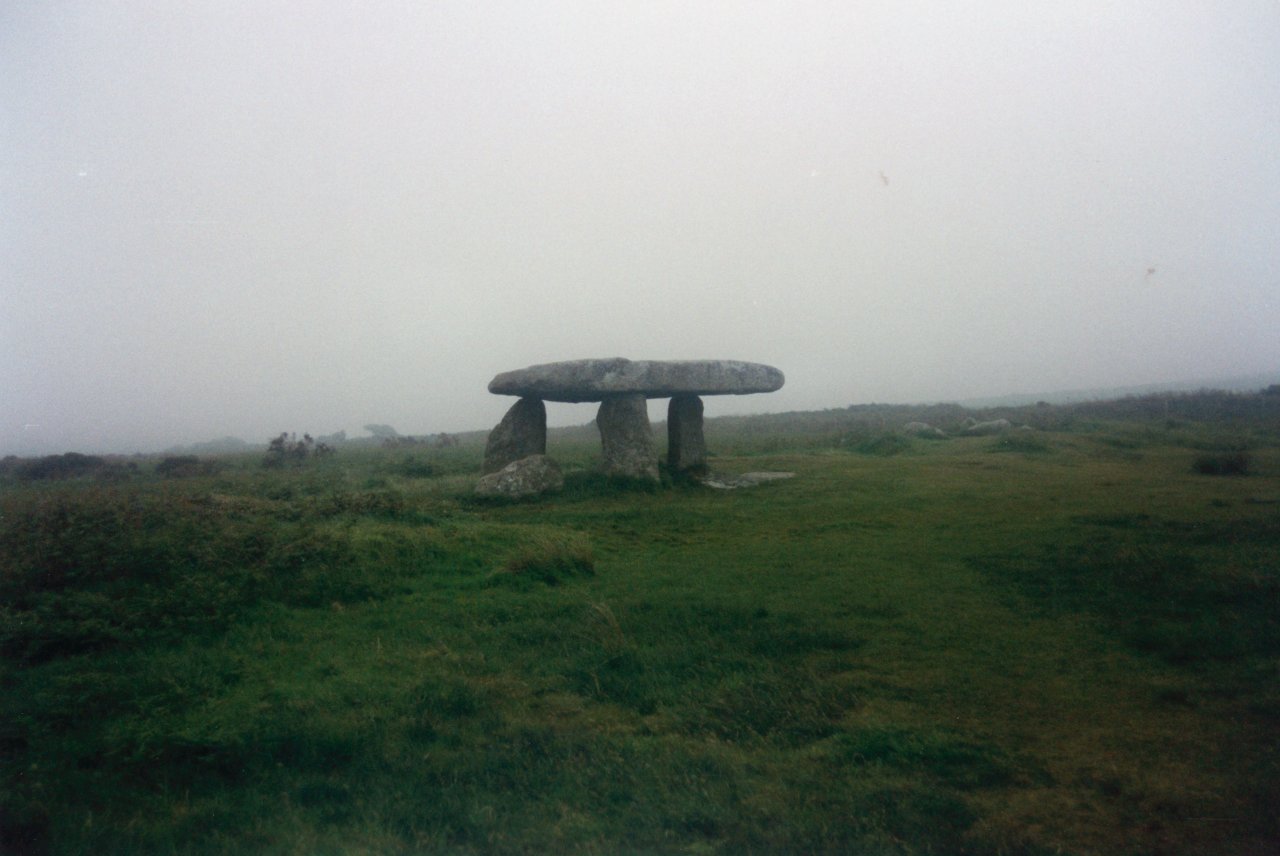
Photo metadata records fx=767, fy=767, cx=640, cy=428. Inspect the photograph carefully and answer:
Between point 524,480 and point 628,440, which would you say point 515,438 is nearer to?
point 524,480

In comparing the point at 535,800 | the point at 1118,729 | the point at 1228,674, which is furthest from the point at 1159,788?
the point at 535,800

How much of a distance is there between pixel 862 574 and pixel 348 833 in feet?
17.4

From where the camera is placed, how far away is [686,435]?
→ 15.5m

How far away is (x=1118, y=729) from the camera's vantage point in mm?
3955

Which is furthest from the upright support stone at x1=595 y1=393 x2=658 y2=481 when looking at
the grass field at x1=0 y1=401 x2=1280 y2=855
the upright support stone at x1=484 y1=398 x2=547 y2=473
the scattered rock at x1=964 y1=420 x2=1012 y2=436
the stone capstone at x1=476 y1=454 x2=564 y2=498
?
the scattered rock at x1=964 y1=420 x2=1012 y2=436

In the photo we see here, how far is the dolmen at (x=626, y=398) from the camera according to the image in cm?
1412

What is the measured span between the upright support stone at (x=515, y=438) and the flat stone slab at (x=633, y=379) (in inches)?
18.6

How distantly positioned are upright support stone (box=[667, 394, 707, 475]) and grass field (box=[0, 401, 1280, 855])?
562 cm

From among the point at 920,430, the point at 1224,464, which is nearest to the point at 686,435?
the point at 1224,464

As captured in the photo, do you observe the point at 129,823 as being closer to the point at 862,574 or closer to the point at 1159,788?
the point at 1159,788

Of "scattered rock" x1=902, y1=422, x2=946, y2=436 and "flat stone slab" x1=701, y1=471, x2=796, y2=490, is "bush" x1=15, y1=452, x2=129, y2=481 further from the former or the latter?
"scattered rock" x1=902, y1=422, x2=946, y2=436

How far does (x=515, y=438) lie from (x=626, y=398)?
8.02 ft

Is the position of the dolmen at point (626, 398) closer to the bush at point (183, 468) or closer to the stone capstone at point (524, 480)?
the stone capstone at point (524, 480)

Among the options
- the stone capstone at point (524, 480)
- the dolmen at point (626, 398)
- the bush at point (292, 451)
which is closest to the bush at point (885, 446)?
the dolmen at point (626, 398)
